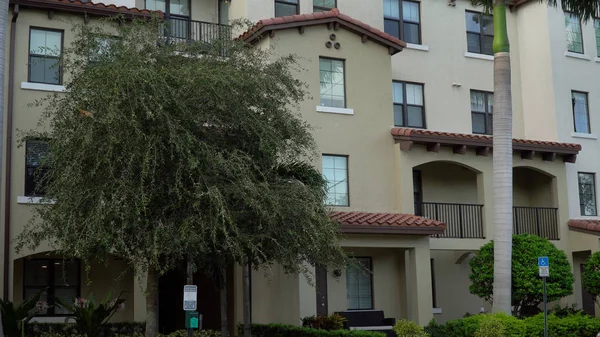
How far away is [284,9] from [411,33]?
4.86 m

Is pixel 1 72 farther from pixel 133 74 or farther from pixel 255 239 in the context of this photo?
pixel 255 239

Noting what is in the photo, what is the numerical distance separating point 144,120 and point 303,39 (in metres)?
9.80

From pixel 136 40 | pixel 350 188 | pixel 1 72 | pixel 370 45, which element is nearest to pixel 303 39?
pixel 370 45

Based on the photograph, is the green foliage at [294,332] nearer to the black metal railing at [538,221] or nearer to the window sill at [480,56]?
the black metal railing at [538,221]

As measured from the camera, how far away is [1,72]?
1758 centimetres

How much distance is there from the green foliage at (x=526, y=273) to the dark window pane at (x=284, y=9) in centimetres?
979

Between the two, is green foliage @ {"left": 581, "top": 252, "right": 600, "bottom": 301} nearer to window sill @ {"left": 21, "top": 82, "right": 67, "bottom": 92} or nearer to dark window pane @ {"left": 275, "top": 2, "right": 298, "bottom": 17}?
dark window pane @ {"left": 275, "top": 2, "right": 298, "bottom": 17}

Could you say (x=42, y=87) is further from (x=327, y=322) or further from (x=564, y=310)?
(x=564, y=310)

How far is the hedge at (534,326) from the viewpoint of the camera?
69.4 ft

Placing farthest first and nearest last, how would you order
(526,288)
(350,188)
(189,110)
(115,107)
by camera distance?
(350,188) < (526,288) < (189,110) < (115,107)

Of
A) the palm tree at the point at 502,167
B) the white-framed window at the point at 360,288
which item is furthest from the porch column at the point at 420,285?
the palm tree at the point at 502,167

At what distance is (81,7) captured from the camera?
2294cm

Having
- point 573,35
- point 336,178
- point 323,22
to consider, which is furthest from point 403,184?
point 573,35

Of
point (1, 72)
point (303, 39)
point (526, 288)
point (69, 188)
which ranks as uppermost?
point (303, 39)
